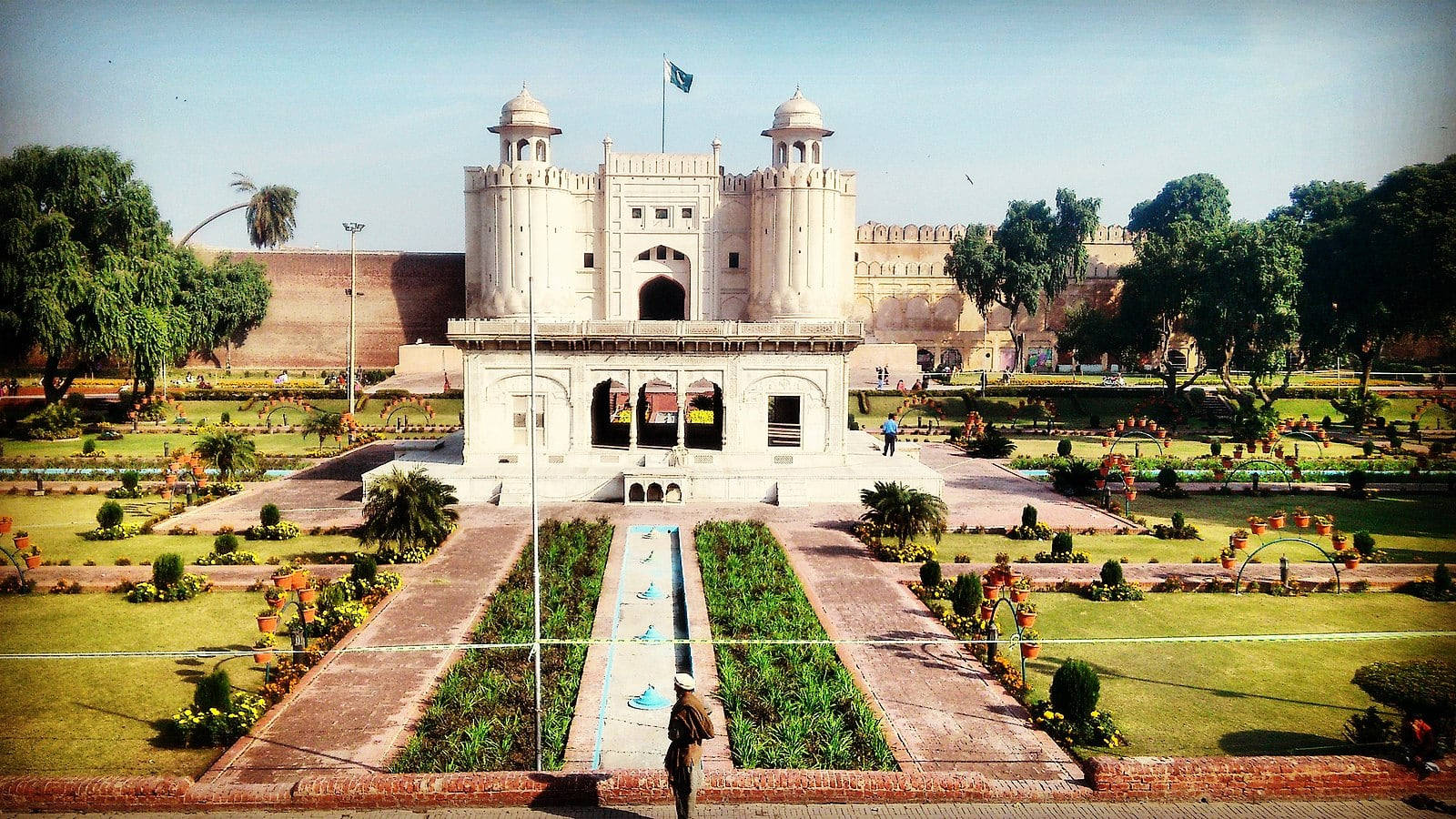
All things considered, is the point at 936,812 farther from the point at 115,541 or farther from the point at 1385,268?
the point at 1385,268

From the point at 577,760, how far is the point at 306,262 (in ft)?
151

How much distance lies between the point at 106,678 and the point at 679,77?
29.8m

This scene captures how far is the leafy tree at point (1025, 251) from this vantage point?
163 ft

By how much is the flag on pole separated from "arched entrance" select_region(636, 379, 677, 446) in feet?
35.9

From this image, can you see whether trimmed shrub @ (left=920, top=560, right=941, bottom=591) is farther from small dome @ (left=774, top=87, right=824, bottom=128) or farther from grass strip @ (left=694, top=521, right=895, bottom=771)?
small dome @ (left=774, top=87, right=824, bottom=128)

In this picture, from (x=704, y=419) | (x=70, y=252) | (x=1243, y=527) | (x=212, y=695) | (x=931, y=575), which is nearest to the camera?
(x=212, y=695)

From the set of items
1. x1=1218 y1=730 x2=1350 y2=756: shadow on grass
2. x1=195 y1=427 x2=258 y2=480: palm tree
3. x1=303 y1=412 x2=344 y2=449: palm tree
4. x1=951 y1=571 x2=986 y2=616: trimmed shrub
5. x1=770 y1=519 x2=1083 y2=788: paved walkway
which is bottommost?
x1=1218 y1=730 x2=1350 y2=756: shadow on grass

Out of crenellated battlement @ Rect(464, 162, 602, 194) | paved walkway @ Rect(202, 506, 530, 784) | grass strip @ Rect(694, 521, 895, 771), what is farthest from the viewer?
crenellated battlement @ Rect(464, 162, 602, 194)

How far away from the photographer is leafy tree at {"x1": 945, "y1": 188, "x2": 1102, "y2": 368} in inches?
1954

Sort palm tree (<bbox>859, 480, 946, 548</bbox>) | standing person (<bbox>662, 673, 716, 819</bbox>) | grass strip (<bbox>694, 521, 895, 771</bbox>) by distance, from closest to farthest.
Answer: standing person (<bbox>662, 673, 716, 819</bbox>) → grass strip (<bbox>694, 521, 895, 771</bbox>) → palm tree (<bbox>859, 480, 946, 548</bbox>)

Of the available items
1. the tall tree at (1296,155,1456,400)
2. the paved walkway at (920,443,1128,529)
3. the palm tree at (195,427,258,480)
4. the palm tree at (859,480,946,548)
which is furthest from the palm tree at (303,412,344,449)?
the tall tree at (1296,155,1456,400)

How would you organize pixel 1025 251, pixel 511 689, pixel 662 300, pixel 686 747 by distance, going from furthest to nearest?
1. pixel 1025 251
2. pixel 662 300
3. pixel 511 689
4. pixel 686 747

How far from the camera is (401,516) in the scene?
17938 millimetres

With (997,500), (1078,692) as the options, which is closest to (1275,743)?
(1078,692)
